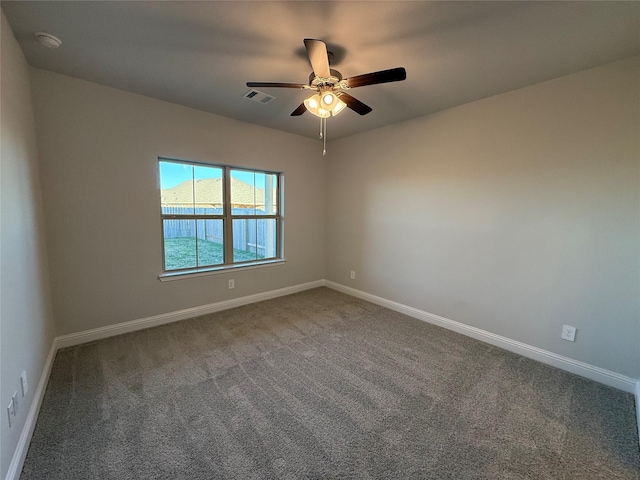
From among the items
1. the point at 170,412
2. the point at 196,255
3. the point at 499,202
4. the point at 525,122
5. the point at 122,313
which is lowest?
the point at 170,412

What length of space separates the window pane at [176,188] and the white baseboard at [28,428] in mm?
1723

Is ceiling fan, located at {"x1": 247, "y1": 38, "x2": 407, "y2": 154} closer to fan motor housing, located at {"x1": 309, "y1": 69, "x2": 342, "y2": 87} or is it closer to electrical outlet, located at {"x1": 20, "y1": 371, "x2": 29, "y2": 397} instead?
fan motor housing, located at {"x1": 309, "y1": 69, "x2": 342, "y2": 87}

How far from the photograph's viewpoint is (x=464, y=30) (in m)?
1.68

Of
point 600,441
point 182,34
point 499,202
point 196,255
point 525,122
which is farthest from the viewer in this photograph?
point 196,255

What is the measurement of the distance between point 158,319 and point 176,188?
154cm

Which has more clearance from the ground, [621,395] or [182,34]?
[182,34]

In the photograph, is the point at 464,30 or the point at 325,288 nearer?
the point at 464,30

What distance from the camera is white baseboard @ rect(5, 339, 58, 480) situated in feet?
4.26

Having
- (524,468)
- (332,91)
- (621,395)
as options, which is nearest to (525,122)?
(332,91)

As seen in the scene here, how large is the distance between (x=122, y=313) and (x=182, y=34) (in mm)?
2677

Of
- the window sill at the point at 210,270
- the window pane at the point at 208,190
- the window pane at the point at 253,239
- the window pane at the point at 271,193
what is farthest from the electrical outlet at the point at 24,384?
the window pane at the point at 271,193

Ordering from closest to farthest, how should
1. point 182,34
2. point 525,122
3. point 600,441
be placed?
point 600,441 → point 182,34 → point 525,122

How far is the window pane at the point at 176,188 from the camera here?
Answer: 3041 mm

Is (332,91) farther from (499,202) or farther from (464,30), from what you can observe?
(499,202)
